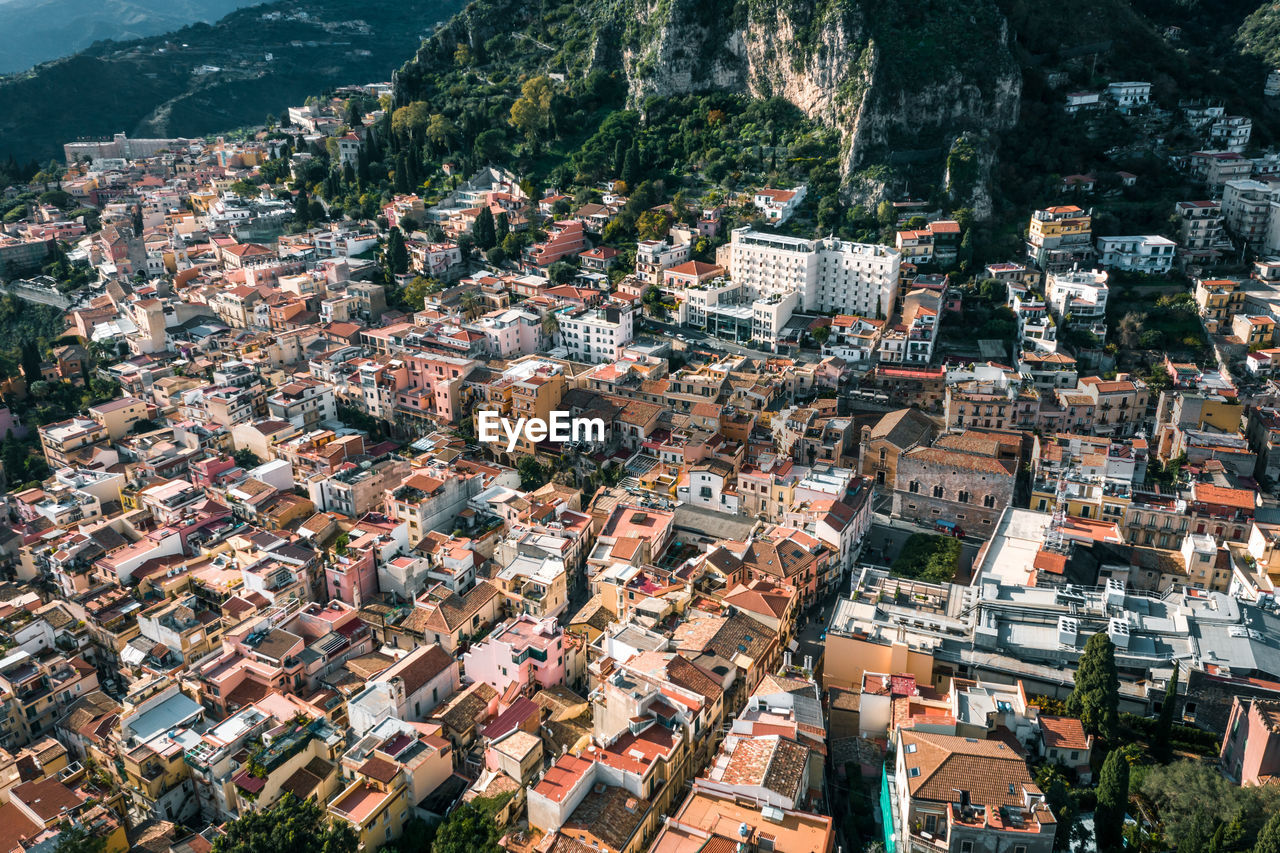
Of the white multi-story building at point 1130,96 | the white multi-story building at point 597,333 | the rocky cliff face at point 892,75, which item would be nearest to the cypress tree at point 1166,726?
the white multi-story building at point 597,333

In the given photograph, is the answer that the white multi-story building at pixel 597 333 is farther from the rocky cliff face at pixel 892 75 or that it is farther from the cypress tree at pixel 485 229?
the rocky cliff face at pixel 892 75

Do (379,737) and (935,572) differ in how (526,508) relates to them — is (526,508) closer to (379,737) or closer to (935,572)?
(379,737)

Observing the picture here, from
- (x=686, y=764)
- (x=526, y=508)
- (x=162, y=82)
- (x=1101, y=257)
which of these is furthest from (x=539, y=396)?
(x=162, y=82)

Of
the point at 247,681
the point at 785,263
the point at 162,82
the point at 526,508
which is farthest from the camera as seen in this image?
the point at 162,82

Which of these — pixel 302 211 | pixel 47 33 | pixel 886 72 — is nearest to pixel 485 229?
pixel 302 211

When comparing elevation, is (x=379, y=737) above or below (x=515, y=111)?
below

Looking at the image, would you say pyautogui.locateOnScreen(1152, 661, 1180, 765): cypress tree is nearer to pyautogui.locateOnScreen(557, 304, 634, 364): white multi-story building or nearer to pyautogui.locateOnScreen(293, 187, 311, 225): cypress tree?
pyautogui.locateOnScreen(557, 304, 634, 364): white multi-story building
